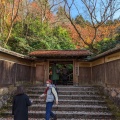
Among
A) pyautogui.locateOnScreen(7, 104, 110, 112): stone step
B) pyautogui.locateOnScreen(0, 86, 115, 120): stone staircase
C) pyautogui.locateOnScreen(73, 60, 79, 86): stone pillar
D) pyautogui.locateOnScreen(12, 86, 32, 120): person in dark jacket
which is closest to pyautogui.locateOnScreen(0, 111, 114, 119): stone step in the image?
pyautogui.locateOnScreen(0, 86, 115, 120): stone staircase

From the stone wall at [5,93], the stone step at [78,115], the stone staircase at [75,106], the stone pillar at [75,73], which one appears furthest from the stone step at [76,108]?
the stone pillar at [75,73]

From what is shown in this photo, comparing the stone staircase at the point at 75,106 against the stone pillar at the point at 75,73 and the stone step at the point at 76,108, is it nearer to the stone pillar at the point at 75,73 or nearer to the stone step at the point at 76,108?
the stone step at the point at 76,108

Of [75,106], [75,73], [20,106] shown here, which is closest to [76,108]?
[75,106]

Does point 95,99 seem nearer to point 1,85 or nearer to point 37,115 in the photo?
point 37,115

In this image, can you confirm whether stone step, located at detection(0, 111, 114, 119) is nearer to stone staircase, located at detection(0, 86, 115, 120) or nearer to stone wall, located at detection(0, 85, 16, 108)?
stone staircase, located at detection(0, 86, 115, 120)

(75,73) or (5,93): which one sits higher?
(75,73)

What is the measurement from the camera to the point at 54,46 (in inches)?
690

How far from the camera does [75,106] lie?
8.16m

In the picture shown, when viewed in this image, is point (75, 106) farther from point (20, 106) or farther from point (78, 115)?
point (20, 106)

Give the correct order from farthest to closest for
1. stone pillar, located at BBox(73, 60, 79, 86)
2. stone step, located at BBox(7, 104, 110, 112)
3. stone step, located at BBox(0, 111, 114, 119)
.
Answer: stone pillar, located at BBox(73, 60, 79, 86)
stone step, located at BBox(7, 104, 110, 112)
stone step, located at BBox(0, 111, 114, 119)

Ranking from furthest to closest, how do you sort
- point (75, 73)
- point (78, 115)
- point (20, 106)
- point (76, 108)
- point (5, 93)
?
point (75, 73) → point (5, 93) → point (76, 108) → point (78, 115) → point (20, 106)

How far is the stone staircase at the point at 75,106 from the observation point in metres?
7.31

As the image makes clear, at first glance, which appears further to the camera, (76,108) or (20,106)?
(76,108)

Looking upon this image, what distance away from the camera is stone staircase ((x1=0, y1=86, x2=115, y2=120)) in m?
7.31
